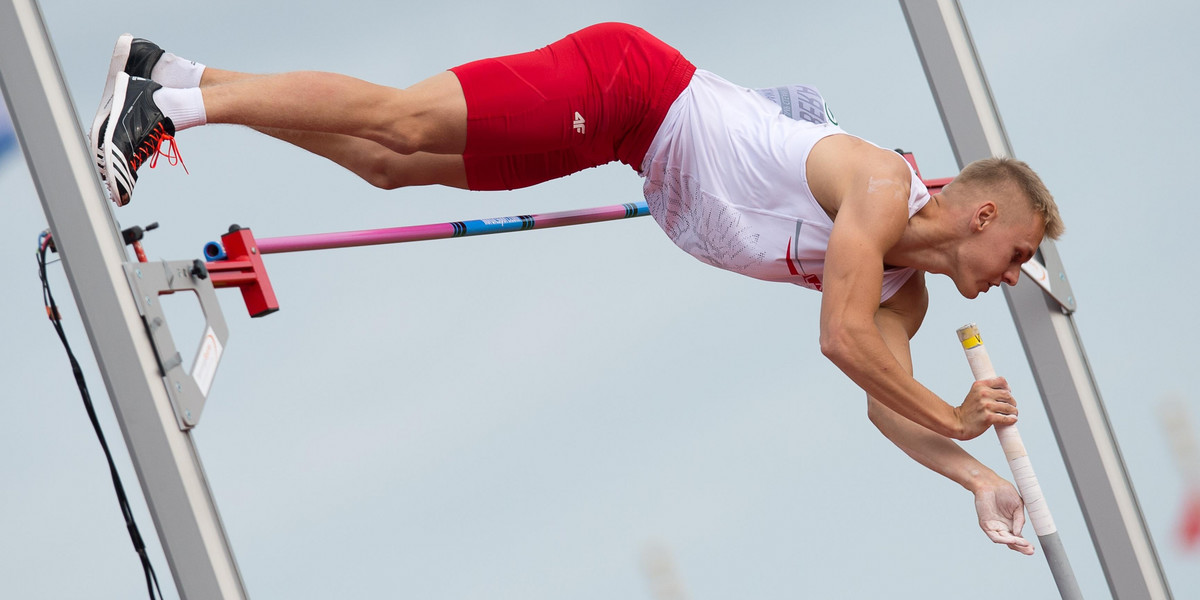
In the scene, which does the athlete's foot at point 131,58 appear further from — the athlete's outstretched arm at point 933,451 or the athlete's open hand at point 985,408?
the athlete's open hand at point 985,408

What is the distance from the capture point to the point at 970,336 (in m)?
2.52

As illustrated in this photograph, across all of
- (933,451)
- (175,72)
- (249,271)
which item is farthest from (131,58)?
(933,451)

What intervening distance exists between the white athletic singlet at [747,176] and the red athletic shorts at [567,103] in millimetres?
54

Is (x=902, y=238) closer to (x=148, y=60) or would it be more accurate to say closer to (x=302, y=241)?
(x=302, y=241)

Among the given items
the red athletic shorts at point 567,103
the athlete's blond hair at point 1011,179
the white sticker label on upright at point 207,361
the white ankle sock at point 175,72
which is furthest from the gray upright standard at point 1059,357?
the white sticker label on upright at point 207,361

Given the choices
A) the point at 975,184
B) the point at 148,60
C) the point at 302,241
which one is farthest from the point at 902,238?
the point at 148,60

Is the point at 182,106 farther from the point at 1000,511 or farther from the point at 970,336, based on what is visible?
the point at 1000,511

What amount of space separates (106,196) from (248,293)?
352 mm

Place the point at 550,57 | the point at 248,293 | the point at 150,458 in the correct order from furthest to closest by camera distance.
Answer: the point at 550,57
the point at 248,293
the point at 150,458

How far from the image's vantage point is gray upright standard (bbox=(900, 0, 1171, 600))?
9.70 ft

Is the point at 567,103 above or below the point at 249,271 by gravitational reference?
above

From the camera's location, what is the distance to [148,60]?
7.47ft

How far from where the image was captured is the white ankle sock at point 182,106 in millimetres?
2215

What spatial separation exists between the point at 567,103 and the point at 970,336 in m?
0.90
